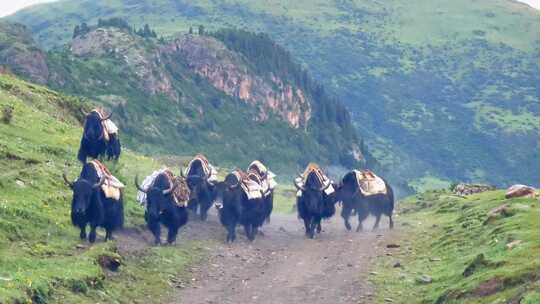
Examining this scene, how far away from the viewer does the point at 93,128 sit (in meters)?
34.0

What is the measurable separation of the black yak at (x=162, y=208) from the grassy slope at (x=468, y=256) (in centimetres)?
555

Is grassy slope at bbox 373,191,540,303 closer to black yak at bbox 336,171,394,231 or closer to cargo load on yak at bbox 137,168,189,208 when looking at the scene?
black yak at bbox 336,171,394,231

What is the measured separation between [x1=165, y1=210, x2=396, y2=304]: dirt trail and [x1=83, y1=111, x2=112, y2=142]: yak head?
4.04m

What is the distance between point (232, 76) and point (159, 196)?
68651 mm

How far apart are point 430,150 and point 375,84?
1005 inches

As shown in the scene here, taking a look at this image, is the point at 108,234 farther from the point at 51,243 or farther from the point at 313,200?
the point at 313,200

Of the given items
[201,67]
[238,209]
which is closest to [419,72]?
[201,67]

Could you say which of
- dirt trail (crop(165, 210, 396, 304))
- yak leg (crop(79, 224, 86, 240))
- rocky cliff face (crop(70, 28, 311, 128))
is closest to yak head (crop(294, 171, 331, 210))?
dirt trail (crop(165, 210, 396, 304))

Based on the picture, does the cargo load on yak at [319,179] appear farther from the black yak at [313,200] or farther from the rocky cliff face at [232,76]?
the rocky cliff face at [232,76]

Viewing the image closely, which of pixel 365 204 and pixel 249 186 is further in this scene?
pixel 365 204

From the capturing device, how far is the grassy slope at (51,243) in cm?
2019

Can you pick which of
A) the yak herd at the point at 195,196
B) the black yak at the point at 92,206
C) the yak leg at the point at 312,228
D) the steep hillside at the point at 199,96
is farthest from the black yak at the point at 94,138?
the steep hillside at the point at 199,96

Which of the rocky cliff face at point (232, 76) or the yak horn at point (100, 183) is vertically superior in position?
the yak horn at point (100, 183)

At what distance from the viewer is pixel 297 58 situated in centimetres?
16888
